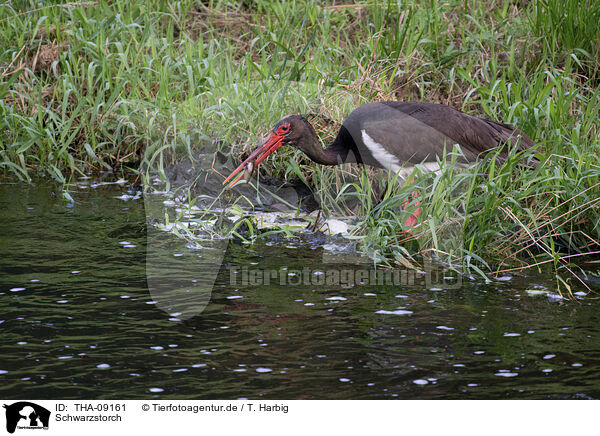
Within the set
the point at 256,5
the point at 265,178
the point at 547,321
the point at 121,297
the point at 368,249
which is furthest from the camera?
the point at 256,5

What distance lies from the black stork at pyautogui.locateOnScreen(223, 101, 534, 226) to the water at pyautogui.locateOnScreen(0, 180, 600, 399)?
2.50 ft

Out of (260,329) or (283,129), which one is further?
(283,129)

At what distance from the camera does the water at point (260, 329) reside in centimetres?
417

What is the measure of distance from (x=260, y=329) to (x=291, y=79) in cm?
394

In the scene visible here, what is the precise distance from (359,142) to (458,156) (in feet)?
2.38

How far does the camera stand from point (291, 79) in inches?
328

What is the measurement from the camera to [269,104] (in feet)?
25.6

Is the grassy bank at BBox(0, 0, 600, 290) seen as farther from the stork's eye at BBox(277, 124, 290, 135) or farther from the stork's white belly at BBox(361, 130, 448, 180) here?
the stork's eye at BBox(277, 124, 290, 135)

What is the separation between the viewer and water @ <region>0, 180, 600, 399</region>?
417 centimetres

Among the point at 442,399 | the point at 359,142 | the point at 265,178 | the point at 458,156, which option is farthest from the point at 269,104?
the point at 442,399

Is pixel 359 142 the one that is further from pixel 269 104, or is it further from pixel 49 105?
pixel 49 105
